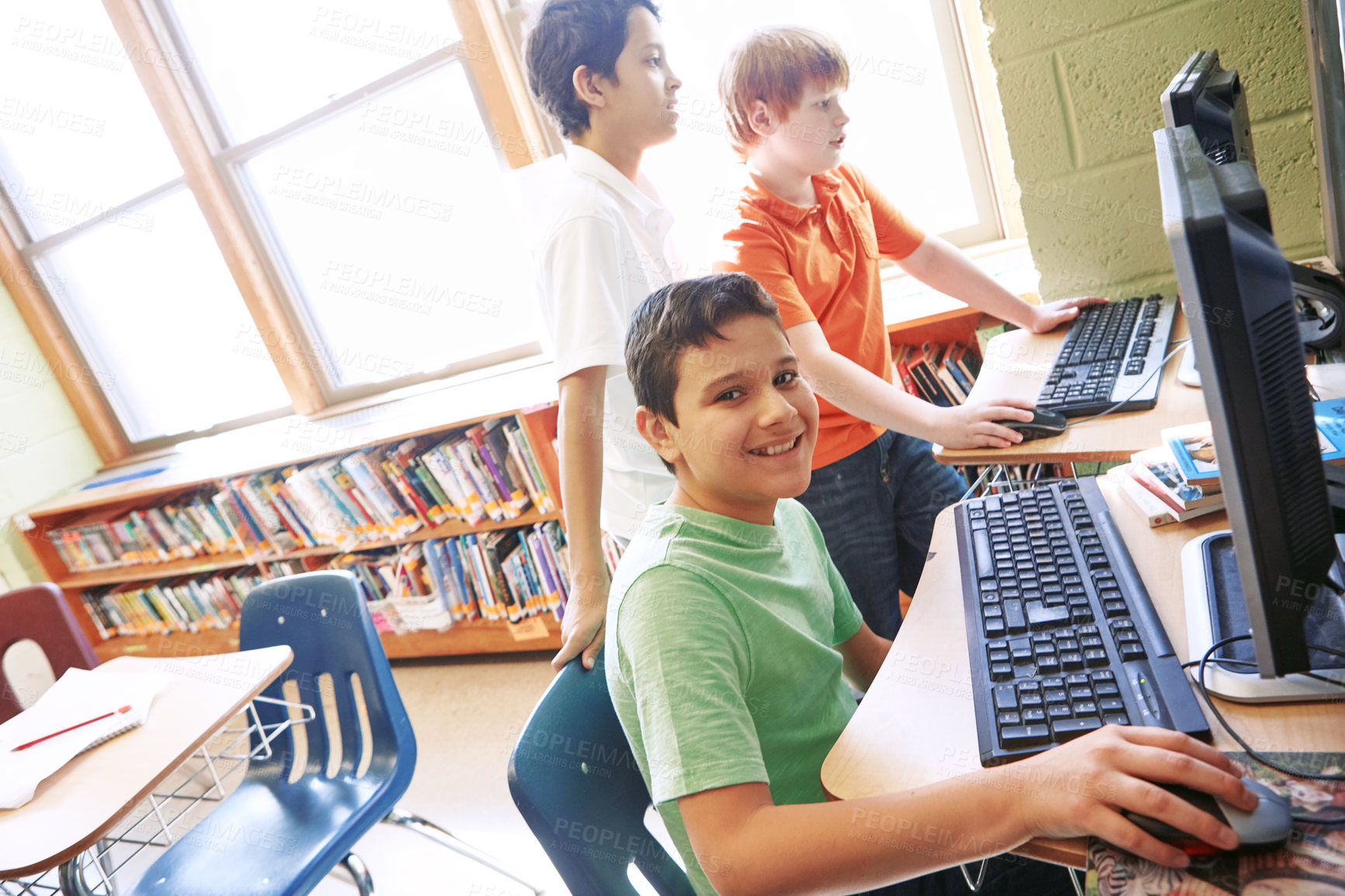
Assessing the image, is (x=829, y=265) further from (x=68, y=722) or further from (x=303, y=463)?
(x=303, y=463)

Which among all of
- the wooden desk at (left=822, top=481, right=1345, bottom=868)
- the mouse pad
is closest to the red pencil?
the wooden desk at (left=822, top=481, right=1345, bottom=868)

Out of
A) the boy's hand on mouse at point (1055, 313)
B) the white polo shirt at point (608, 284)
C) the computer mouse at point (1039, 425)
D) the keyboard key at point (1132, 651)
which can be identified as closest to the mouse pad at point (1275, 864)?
the keyboard key at point (1132, 651)

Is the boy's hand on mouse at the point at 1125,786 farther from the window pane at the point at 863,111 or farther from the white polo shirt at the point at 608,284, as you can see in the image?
the window pane at the point at 863,111

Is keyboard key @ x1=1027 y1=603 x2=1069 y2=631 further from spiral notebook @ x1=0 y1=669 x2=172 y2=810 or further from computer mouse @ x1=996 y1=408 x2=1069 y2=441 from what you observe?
spiral notebook @ x1=0 y1=669 x2=172 y2=810

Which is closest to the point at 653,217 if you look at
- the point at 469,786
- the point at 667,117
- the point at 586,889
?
the point at 667,117

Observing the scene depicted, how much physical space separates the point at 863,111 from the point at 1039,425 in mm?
1537

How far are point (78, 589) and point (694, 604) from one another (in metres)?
3.92

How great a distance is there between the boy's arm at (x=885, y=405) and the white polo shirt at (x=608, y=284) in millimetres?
270

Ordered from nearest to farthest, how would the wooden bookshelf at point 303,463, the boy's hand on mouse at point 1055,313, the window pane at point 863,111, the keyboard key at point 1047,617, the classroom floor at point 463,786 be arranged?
the keyboard key at point 1047,617, the boy's hand on mouse at point 1055,313, the classroom floor at point 463,786, the window pane at point 863,111, the wooden bookshelf at point 303,463

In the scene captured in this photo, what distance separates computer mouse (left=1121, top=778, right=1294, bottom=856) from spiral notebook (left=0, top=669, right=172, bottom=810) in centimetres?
171

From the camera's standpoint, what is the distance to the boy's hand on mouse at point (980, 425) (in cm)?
128

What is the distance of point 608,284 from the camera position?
133 centimetres

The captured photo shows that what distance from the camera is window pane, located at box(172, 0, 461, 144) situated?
2.88 m

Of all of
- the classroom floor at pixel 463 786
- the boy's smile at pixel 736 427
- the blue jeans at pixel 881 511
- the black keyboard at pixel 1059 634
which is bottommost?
the classroom floor at pixel 463 786
